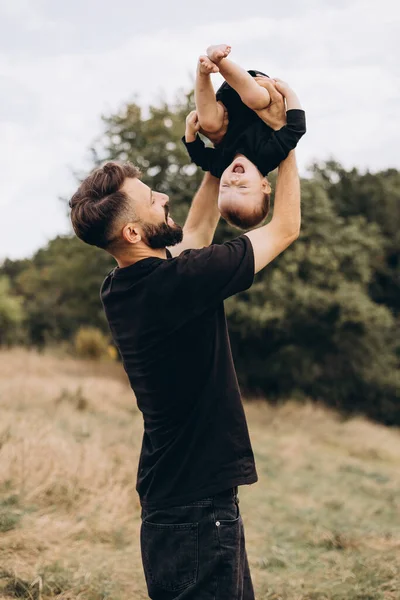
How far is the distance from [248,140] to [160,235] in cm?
67

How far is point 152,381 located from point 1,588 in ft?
6.69

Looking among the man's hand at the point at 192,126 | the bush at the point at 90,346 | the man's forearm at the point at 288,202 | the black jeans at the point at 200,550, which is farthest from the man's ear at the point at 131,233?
the bush at the point at 90,346

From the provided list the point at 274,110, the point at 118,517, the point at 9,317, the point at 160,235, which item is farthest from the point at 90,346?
the point at 160,235

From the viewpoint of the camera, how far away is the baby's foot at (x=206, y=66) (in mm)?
2725

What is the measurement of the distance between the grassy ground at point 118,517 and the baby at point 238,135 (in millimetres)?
2464

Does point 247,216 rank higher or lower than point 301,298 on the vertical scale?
lower

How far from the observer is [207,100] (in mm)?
2881

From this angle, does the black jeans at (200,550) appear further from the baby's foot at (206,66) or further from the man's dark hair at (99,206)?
the baby's foot at (206,66)

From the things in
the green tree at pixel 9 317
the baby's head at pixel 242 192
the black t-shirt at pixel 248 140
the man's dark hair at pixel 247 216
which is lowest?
the man's dark hair at pixel 247 216

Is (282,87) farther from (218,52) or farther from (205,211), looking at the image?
(205,211)

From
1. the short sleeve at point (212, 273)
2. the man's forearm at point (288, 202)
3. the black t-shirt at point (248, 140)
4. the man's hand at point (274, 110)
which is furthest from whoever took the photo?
the man's hand at point (274, 110)

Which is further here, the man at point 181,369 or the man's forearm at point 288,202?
the man's forearm at point 288,202

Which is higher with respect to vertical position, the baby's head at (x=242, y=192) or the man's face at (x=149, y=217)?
the baby's head at (x=242, y=192)

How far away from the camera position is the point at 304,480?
10.2m
